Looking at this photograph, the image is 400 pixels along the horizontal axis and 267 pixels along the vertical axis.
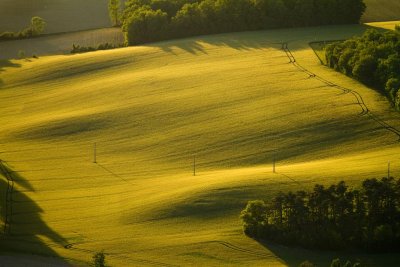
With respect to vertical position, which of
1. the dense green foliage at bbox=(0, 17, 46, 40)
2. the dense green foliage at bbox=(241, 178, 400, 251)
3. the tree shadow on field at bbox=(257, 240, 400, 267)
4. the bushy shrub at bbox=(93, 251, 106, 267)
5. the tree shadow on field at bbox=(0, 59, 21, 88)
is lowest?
the tree shadow on field at bbox=(257, 240, 400, 267)

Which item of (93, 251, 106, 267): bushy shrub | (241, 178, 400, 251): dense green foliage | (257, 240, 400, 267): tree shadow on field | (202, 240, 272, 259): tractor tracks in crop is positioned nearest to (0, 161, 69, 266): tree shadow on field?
(93, 251, 106, 267): bushy shrub

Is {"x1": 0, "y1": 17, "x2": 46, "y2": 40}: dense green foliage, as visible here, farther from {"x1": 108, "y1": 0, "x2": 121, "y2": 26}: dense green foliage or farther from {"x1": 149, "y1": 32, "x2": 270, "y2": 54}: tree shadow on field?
{"x1": 149, "y1": 32, "x2": 270, "y2": 54}: tree shadow on field

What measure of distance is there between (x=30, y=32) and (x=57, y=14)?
8.53 meters

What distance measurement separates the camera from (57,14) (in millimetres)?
108125

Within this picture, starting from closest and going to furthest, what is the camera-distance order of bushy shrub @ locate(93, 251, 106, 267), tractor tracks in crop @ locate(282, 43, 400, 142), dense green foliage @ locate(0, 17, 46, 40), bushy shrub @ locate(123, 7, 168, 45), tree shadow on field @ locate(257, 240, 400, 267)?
bushy shrub @ locate(93, 251, 106, 267), tree shadow on field @ locate(257, 240, 400, 267), tractor tracks in crop @ locate(282, 43, 400, 142), bushy shrub @ locate(123, 7, 168, 45), dense green foliage @ locate(0, 17, 46, 40)

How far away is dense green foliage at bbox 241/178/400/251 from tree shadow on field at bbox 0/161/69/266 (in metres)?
10.9

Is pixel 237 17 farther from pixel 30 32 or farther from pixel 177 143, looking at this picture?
pixel 177 143

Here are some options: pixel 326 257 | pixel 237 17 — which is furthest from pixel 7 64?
pixel 326 257

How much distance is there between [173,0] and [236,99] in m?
27.6

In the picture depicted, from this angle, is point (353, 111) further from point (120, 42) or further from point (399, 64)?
point (120, 42)

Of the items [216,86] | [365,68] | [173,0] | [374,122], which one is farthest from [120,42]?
[374,122]

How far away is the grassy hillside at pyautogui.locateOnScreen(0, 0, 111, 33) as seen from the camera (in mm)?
104062

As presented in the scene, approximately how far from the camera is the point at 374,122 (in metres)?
65.4

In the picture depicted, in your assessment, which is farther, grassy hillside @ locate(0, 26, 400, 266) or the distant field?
the distant field
